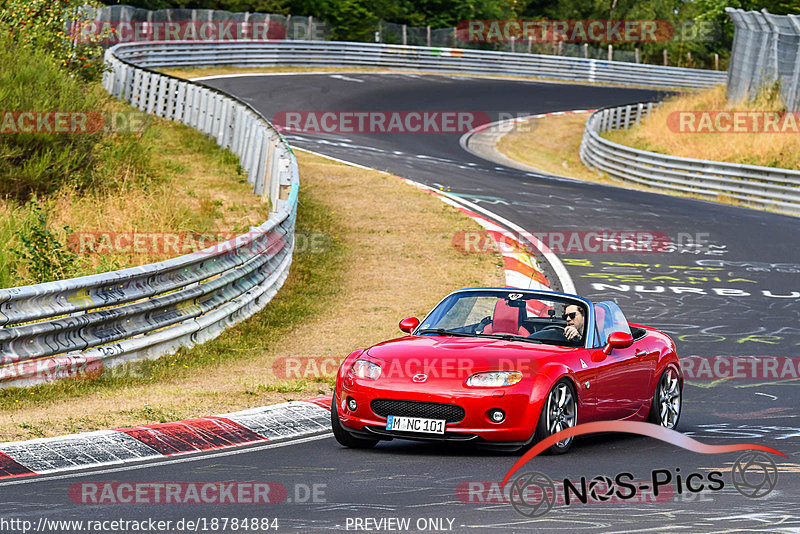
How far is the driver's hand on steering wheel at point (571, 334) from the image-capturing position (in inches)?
378

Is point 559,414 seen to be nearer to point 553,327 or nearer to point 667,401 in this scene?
point 553,327

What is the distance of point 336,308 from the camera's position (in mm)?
15977

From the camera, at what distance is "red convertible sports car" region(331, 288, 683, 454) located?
8438mm

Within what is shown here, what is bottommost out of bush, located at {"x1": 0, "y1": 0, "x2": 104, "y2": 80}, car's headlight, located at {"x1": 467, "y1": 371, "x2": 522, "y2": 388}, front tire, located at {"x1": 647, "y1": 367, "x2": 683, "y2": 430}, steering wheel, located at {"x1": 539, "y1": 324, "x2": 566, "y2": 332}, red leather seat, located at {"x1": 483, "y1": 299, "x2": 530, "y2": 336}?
front tire, located at {"x1": 647, "y1": 367, "x2": 683, "y2": 430}

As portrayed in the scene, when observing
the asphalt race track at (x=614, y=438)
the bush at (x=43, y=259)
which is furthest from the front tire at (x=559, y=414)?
the bush at (x=43, y=259)

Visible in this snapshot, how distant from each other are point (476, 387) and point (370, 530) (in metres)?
2.38

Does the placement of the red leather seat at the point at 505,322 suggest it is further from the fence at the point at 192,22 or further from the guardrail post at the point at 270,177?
the fence at the point at 192,22

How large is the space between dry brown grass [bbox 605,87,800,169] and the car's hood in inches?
946

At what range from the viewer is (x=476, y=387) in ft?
27.8

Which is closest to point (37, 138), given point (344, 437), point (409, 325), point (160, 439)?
point (409, 325)

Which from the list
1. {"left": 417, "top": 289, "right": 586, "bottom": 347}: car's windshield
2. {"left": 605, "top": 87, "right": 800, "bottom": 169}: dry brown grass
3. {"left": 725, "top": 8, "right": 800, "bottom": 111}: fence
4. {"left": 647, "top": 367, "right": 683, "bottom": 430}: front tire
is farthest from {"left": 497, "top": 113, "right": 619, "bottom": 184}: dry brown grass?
{"left": 417, "top": 289, "right": 586, "bottom": 347}: car's windshield

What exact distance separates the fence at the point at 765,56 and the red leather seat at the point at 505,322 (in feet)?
87.6

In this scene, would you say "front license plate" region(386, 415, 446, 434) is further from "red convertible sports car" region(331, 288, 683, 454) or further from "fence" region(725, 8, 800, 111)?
"fence" region(725, 8, 800, 111)

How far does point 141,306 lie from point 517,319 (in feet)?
13.5
